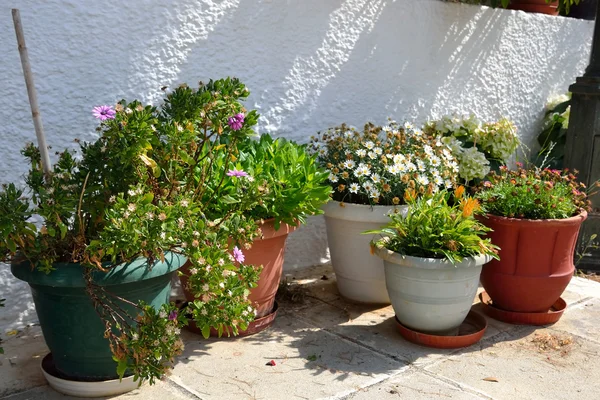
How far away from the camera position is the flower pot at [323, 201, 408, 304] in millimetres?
3635

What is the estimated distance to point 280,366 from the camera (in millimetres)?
3064

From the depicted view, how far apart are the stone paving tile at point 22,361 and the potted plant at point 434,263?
1693 mm

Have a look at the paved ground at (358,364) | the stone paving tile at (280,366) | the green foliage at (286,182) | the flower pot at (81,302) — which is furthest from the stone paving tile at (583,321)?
the flower pot at (81,302)

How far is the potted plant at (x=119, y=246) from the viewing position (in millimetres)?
2428

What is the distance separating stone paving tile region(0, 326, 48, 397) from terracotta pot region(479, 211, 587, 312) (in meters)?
2.35

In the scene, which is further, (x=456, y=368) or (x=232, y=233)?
(x=456, y=368)

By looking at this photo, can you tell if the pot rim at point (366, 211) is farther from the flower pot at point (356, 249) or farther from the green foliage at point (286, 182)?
the green foliage at point (286, 182)

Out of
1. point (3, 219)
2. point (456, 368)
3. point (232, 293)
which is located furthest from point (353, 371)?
point (3, 219)

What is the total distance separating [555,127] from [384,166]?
9.85ft

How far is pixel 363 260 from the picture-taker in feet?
12.3

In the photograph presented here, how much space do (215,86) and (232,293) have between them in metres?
0.94

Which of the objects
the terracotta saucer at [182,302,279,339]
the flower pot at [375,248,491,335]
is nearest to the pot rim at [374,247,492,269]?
the flower pot at [375,248,491,335]

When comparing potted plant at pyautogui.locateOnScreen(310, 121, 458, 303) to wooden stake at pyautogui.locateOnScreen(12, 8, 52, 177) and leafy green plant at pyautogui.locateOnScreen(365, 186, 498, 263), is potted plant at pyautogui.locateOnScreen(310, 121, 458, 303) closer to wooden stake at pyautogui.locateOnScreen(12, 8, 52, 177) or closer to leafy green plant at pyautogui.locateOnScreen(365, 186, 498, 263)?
leafy green plant at pyautogui.locateOnScreen(365, 186, 498, 263)

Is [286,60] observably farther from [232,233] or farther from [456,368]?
[456,368]
